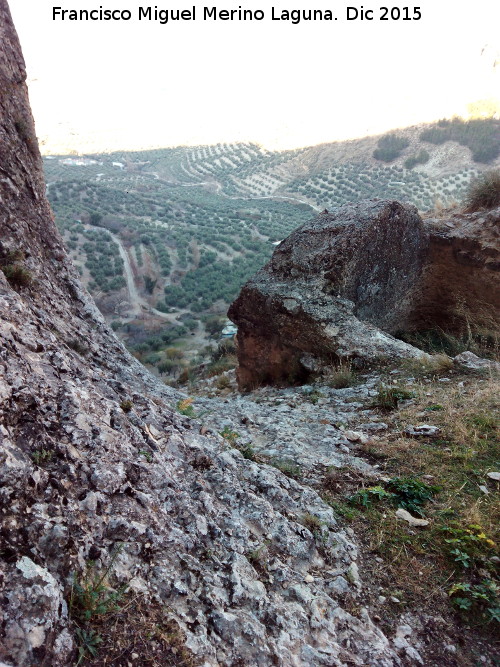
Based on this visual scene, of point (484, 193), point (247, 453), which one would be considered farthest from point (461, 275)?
point (247, 453)

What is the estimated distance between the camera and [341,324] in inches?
249

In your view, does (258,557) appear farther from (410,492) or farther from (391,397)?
(391,397)

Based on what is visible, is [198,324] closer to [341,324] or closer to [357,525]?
[341,324]

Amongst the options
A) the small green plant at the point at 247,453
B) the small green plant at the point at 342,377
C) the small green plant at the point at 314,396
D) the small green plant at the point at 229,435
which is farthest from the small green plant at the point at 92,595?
the small green plant at the point at 342,377

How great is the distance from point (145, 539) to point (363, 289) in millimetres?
6223

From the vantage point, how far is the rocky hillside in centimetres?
145

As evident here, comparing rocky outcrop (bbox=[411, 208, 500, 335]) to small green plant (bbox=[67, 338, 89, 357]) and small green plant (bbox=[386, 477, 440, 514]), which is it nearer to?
small green plant (bbox=[386, 477, 440, 514])

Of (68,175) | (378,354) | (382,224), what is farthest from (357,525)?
(68,175)

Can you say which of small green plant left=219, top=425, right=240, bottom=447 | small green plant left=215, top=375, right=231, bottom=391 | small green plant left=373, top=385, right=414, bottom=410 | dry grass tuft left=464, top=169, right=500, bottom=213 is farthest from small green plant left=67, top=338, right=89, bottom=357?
dry grass tuft left=464, top=169, right=500, bottom=213

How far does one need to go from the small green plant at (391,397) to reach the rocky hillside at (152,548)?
1441 millimetres

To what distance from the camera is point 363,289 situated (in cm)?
730

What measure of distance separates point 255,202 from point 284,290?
1554 inches

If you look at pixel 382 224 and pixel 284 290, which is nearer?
pixel 284 290

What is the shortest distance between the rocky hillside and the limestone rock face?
338 cm
